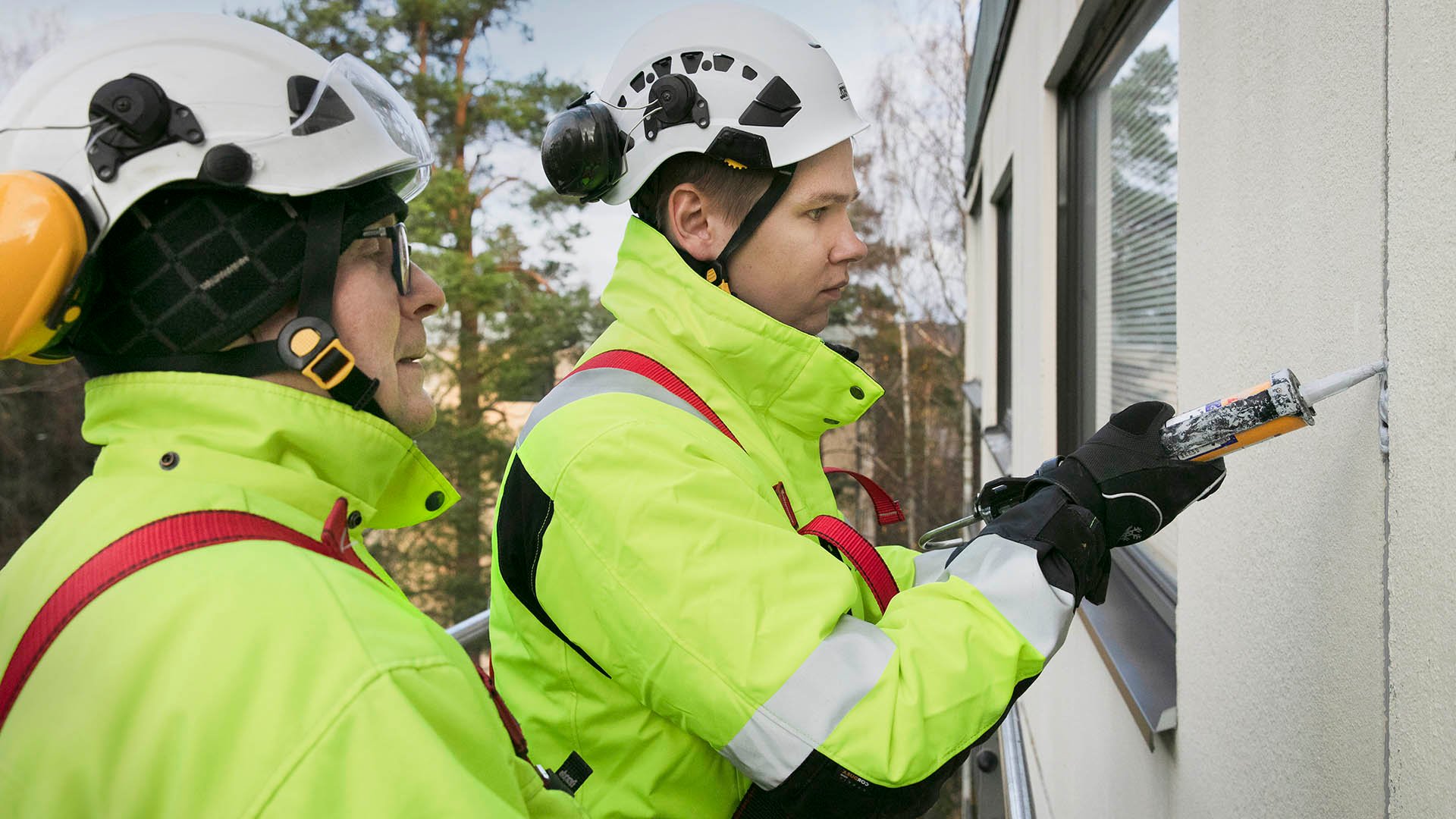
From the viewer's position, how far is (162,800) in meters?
0.94

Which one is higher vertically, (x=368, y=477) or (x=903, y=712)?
(x=368, y=477)

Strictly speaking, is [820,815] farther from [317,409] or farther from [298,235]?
[298,235]

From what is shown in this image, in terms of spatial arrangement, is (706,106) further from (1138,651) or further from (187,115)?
(1138,651)

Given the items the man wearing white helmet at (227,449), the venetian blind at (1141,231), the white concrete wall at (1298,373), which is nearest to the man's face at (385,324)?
the man wearing white helmet at (227,449)

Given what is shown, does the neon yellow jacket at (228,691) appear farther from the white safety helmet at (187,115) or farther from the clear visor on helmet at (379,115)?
the clear visor on helmet at (379,115)

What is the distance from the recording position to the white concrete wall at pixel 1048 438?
9.17ft

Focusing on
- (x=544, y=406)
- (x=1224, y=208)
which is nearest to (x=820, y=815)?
(x=544, y=406)

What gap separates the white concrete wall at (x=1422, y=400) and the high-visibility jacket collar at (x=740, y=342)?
86 cm

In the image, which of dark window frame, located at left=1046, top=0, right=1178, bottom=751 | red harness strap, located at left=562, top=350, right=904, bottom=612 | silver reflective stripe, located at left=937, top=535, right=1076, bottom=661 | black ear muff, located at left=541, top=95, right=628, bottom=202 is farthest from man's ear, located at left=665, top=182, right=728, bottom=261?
dark window frame, located at left=1046, top=0, right=1178, bottom=751

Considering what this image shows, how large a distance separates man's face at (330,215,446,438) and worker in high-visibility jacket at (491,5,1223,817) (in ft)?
0.65

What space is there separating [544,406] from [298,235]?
46 cm

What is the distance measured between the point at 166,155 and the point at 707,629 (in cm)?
95

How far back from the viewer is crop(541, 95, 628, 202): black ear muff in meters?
2.01

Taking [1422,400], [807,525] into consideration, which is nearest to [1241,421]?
[1422,400]
